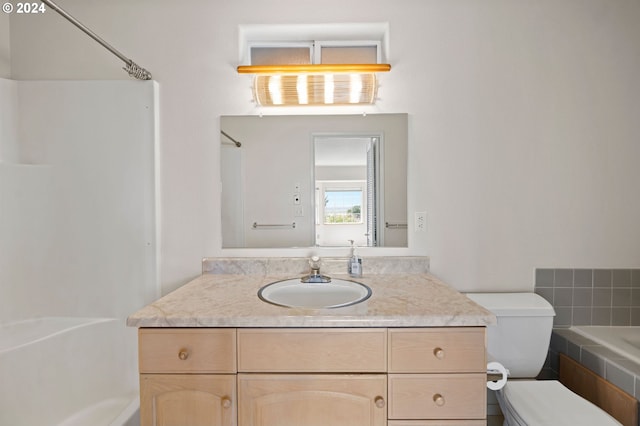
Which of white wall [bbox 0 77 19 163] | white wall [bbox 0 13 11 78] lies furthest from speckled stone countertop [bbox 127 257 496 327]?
white wall [bbox 0 13 11 78]

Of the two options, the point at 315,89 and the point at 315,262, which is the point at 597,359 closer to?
the point at 315,262

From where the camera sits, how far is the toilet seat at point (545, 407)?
3.84ft

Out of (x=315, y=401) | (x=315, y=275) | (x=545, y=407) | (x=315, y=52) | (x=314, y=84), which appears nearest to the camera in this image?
(x=315, y=401)

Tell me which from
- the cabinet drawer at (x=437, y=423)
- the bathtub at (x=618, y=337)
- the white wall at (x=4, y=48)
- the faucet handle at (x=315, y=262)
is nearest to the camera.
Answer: the cabinet drawer at (x=437, y=423)

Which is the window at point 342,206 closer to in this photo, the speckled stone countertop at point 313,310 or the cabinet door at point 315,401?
the speckled stone countertop at point 313,310

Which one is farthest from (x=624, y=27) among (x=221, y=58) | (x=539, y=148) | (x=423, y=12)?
(x=221, y=58)

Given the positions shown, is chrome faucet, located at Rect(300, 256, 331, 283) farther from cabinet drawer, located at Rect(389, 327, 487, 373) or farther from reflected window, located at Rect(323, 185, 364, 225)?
cabinet drawer, located at Rect(389, 327, 487, 373)

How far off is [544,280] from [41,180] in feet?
8.28

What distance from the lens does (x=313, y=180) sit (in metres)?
1.68

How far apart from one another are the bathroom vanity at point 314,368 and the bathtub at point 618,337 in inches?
31.9

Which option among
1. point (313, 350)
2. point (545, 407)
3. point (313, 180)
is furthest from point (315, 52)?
point (545, 407)

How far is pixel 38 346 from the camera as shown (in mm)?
1479

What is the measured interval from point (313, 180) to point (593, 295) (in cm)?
150

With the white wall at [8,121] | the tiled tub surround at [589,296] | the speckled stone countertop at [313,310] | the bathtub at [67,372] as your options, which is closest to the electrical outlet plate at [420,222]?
the speckled stone countertop at [313,310]
